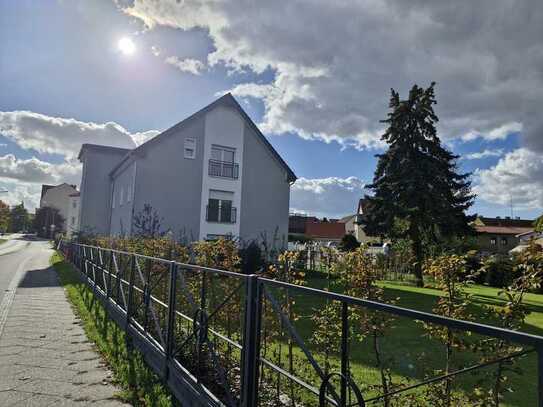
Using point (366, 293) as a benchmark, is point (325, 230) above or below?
above

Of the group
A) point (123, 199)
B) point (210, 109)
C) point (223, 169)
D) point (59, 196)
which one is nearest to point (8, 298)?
point (223, 169)

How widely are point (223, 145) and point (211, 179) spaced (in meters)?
2.05

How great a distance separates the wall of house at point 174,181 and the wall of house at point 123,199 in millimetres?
775

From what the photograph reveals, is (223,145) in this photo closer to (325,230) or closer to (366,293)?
(366,293)

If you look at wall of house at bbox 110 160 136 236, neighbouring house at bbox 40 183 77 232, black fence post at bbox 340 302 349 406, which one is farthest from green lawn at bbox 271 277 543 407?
neighbouring house at bbox 40 183 77 232

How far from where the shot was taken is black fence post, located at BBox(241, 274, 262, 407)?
2857mm

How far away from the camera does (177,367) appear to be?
406cm

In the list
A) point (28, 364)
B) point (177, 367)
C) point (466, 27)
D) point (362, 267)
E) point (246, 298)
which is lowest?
point (28, 364)

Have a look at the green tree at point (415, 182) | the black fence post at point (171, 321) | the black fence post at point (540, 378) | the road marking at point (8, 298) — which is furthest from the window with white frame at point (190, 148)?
the black fence post at point (540, 378)

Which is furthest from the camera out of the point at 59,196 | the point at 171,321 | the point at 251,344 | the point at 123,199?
the point at 59,196

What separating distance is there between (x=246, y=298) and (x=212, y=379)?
122 cm

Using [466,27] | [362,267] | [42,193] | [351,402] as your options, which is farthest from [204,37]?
[42,193]

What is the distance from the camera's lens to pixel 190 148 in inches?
846

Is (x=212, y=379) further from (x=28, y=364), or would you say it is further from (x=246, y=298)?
(x=28, y=364)
